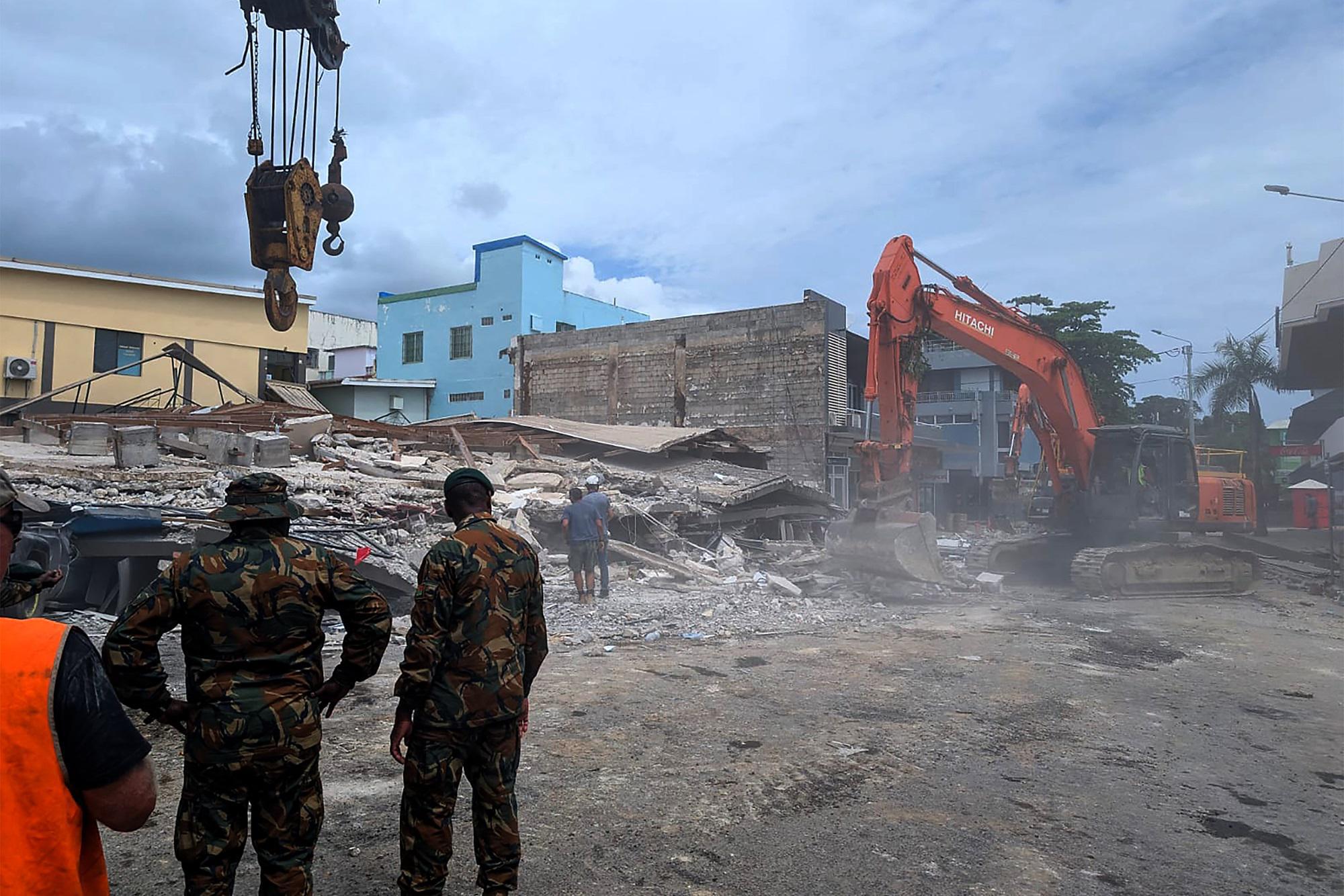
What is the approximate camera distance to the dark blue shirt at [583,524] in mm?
10344

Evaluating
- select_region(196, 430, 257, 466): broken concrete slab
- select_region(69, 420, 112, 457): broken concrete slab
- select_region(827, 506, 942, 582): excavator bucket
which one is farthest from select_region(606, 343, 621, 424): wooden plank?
select_region(69, 420, 112, 457): broken concrete slab

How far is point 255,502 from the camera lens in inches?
106

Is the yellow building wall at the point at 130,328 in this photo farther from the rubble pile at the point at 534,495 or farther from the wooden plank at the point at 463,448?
the wooden plank at the point at 463,448

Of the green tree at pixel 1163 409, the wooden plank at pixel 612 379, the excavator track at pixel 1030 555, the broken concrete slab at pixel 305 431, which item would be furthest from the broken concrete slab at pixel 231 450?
the green tree at pixel 1163 409

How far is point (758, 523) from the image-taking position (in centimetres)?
1703

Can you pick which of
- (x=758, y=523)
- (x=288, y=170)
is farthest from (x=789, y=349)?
(x=288, y=170)

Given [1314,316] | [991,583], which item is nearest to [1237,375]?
[1314,316]

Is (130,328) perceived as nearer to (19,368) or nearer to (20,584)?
(19,368)

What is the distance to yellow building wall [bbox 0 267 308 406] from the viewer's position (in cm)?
1980

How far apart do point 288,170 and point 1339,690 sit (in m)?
9.14

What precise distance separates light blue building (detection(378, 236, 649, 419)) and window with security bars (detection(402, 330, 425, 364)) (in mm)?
29

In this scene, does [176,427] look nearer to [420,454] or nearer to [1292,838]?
[420,454]

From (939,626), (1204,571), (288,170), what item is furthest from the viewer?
(1204,571)

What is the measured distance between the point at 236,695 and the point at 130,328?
911 inches
